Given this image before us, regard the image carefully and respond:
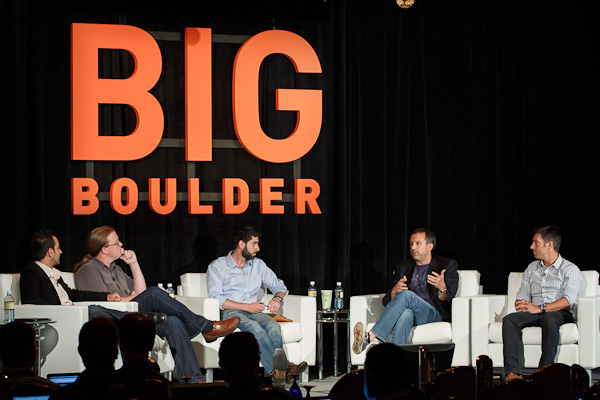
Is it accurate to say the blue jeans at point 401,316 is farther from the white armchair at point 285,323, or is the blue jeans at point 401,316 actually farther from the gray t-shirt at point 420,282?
the white armchair at point 285,323

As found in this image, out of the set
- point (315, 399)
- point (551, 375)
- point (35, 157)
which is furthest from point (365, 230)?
point (315, 399)

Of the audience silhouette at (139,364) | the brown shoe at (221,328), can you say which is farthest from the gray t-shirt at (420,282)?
the audience silhouette at (139,364)

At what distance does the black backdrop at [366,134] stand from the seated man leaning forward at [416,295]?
2.45ft

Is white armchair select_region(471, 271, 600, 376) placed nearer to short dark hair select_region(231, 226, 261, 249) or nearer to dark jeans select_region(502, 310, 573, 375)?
dark jeans select_region(502, 310, 573, 375)

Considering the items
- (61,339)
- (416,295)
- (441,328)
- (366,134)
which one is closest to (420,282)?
(416,295)

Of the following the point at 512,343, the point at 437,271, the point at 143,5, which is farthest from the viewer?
the point at 143,5

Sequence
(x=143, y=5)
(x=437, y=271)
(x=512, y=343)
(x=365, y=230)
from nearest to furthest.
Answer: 1. (x=512, y=343)
2. (x=437, y=271)
3. (x=143, y=5)
4. (x=365, y=230)

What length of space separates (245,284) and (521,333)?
1.89 m

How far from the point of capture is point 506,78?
685 cm

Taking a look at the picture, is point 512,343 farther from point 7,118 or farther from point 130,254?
point 7,118

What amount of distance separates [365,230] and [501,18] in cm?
219

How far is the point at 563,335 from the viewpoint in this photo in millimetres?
5184

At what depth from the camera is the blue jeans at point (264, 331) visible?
202 inches

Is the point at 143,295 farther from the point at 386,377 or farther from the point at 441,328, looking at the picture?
the point at 386,377
